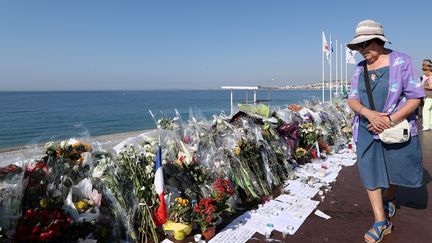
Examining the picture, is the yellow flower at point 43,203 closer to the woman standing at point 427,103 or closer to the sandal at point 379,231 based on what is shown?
the sandal at point 379,231

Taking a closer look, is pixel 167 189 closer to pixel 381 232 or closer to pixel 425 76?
pixel 381 232

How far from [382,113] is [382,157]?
0.43m

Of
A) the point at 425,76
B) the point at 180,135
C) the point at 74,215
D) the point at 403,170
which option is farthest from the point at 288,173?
the point at 425,76

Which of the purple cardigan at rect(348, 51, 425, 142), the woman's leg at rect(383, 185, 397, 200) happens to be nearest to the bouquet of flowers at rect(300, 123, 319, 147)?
the woman's leg at rect(383, 185, 397, 200)

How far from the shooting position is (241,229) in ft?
10.2

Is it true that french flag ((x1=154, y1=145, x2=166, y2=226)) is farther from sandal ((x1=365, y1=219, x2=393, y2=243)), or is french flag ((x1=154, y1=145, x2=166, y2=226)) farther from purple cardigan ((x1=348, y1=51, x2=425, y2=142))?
purple cardigan ((x1=348, y1=51, x2=425, y2=142))

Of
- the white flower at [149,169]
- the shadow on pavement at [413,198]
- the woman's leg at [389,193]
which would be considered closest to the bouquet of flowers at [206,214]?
the white flower at [149,169]

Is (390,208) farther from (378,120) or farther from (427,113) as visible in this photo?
(427,113)

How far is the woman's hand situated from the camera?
8.25ft

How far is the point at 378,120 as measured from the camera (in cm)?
254

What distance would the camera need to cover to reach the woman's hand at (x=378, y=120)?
2514 millimetres

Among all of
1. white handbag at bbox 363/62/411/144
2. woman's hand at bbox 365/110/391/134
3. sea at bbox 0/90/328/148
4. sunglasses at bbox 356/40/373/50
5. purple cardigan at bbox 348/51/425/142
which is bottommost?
sea at bbox 0/90/328/148

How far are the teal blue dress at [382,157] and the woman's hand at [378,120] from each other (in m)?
0.10

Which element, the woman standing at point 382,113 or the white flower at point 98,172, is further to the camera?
the white flower at point 98,172
